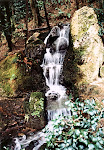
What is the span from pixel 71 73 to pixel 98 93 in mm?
2272

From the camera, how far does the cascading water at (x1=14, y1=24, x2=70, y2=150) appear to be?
4.88 meters

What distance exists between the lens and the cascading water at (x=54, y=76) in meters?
4.88

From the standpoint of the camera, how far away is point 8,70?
6746 mm

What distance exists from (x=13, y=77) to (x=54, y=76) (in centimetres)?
257

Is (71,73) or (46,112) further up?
(71,73)

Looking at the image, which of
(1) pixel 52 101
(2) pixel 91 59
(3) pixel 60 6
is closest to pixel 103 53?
(2) pixel 91 59

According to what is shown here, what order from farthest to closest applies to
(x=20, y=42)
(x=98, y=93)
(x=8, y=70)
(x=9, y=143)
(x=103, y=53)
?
(x=20, y=42), (x=8, y=70), (x=103, y=53), (x=9, y=143), (x=98, y=93)

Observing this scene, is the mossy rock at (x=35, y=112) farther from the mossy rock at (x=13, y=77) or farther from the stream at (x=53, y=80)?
the mossy rock at (x=13, y=77)

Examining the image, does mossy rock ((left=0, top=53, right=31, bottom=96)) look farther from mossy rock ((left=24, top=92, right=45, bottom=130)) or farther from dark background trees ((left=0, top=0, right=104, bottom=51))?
dark background trees ((left=0, top=0, right=104, bottom=51))

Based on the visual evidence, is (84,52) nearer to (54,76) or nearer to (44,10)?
(54,76)

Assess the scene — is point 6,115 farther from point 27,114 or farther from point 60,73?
point 60,73

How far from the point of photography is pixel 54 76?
7.50 m

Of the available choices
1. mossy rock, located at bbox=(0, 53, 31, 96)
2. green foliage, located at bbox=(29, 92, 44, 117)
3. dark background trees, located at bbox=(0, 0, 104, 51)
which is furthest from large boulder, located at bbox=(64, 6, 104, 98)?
dark background trees, located at bbox=(0, 0, 104, 51)

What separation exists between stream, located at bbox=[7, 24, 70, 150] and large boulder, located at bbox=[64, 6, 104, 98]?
2.99ft
